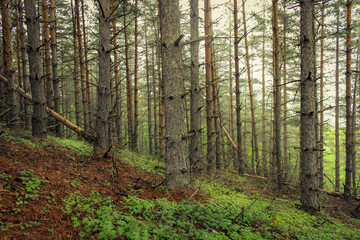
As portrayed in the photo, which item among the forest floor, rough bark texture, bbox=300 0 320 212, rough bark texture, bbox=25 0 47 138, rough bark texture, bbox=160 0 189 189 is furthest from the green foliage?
rough bark texture, bbox=300 0 320 212

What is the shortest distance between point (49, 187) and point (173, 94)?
2.86 m

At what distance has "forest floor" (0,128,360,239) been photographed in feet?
7.25

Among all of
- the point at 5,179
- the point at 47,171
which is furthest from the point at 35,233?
the point at 47,171

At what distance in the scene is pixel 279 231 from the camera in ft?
12.1

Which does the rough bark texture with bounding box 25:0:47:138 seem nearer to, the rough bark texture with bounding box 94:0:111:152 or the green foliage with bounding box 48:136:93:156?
the green foliage with bounding box 48:136:93:156

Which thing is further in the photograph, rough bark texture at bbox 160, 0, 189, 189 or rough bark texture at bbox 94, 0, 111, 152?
rough bark texture at bbox 94, 0, 111, 152

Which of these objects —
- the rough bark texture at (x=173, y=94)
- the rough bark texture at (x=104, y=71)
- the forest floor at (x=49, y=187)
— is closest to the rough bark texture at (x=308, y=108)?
the forest floor at (x=49, y=187)

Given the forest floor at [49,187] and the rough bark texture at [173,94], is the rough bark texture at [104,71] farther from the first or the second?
the rough bark texture at [173,94]

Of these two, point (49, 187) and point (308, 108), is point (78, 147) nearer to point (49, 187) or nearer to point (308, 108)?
point (49, 187)

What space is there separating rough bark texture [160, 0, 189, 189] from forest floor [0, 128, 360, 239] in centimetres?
53

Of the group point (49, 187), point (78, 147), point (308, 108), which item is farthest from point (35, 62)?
point (308, 108)

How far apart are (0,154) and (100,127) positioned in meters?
→ 2.29

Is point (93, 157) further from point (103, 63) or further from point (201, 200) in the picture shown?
point (201, 200)

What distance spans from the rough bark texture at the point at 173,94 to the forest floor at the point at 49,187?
525mm
